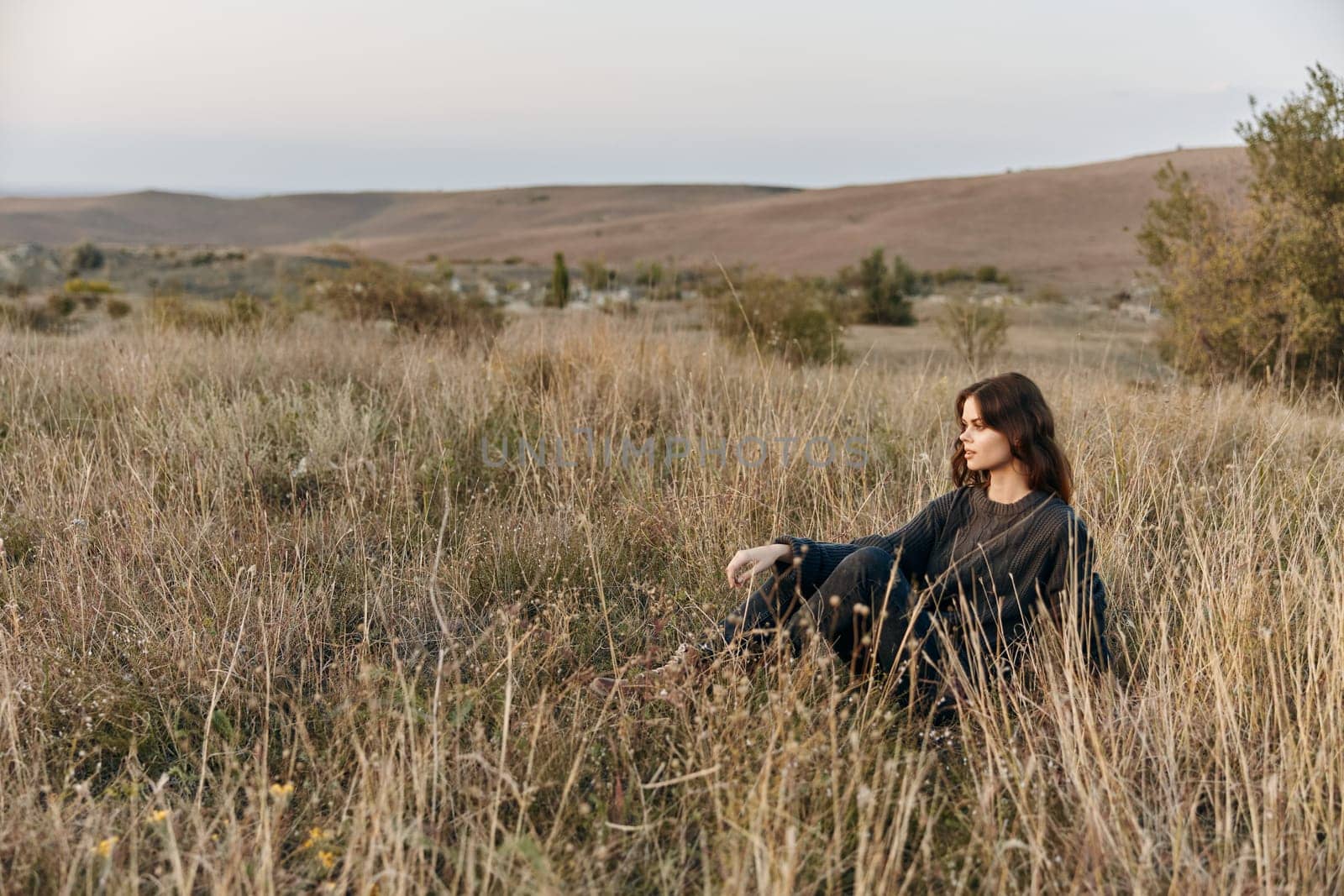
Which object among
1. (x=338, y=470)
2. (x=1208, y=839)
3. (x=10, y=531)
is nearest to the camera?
(x=1208, y=839)

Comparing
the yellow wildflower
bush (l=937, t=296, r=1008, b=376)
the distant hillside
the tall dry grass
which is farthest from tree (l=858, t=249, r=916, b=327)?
the yellow wildflower

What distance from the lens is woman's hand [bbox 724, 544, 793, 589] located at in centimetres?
261

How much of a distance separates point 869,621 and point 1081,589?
0.59 metres

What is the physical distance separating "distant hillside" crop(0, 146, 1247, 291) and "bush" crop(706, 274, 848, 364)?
3.89 metres

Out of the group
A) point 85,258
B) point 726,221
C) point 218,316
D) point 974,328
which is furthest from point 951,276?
point 726,221

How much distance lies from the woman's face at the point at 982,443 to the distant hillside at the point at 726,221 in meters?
7.73

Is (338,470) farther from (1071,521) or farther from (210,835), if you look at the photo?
(1071,521)

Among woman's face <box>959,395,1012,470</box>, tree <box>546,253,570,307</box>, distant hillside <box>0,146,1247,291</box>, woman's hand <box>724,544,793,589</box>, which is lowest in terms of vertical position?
woman's hand <box>724,544,793,589</box>

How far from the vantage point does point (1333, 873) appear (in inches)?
73.5

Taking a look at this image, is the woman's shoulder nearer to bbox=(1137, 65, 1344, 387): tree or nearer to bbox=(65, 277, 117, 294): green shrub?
bbox=(1137, 65, 1344, 387): tree

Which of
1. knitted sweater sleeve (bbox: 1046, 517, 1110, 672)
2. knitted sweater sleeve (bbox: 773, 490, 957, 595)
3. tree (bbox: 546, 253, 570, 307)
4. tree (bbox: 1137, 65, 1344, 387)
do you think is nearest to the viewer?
knitted sweater sleeve (bbox: 1046, 517, 1110, 672)

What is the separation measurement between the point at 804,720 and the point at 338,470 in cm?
288

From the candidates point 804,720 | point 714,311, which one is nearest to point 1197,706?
point 804,720

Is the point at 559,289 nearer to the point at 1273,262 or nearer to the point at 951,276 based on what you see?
the point at 1273,262
